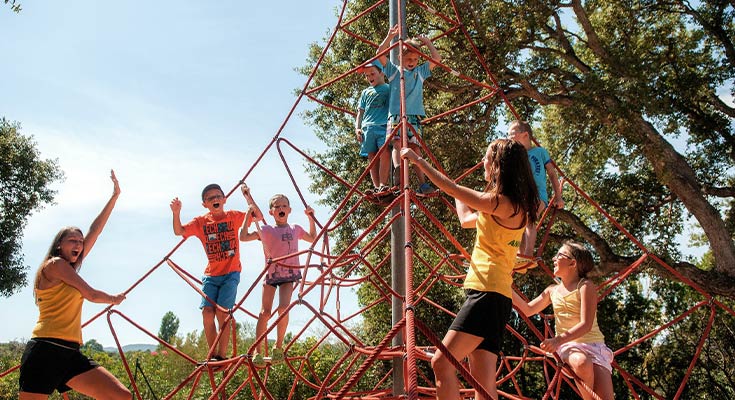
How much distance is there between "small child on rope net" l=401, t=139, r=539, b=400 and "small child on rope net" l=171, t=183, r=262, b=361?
2611 millimetres

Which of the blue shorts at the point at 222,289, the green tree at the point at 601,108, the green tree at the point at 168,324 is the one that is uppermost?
the green tree at the point at 168,324

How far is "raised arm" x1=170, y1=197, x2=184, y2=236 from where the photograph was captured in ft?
17.2

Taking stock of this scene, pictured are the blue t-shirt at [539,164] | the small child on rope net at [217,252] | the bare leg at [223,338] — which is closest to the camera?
the blue t-shirt at [539,164]

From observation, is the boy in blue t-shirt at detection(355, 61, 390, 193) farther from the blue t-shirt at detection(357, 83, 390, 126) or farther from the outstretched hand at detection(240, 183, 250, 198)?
the outstretched hand at detection(240, 183, 250, 198)

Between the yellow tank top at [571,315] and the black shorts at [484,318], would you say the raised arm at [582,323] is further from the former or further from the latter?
the black shorts at [484,318]

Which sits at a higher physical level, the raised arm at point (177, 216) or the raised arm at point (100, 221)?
the raised arm at point (177, 216)

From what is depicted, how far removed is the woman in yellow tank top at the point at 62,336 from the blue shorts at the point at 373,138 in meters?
2.54

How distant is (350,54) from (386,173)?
6599mm

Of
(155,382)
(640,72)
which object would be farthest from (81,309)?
(155,382)

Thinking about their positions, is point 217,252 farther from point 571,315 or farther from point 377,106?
point 571,315

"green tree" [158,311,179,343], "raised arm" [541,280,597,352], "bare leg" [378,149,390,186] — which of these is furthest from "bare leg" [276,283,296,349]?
"green tree" [158,311,179,343]

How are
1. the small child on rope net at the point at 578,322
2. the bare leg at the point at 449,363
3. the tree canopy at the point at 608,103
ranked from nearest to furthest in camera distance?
the bare leg at the point at 449,363 → the small child on rope net at the point at 578,322 → the tree canopy at the point at 608,103

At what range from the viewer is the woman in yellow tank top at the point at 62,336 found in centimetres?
349

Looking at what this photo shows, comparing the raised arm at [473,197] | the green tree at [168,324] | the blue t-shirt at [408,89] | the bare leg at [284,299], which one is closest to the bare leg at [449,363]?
the raised arm at [473,197]
